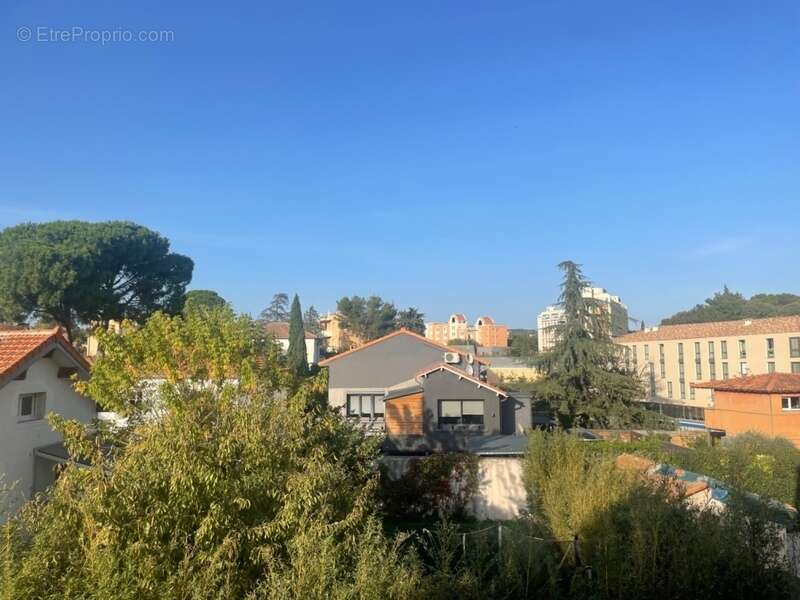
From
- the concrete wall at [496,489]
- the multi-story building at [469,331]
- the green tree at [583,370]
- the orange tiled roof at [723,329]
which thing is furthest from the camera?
the multi-story building at [469,331]

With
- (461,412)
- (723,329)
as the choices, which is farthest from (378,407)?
(723,329)

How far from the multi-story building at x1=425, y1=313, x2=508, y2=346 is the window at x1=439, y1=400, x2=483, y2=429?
8512 cm

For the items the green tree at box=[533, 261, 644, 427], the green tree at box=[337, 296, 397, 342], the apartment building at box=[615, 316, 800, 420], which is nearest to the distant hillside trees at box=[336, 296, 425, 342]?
the green tree at box=[337, 296, 397, 342]

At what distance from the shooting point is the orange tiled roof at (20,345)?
1000 centimetres

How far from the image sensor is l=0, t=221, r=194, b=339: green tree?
101 feet

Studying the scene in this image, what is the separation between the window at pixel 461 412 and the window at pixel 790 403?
1576cm

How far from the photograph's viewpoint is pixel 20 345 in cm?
1073

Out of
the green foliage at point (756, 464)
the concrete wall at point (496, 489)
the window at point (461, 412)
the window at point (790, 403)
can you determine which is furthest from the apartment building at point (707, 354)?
the concrete wall at point (496, 489)

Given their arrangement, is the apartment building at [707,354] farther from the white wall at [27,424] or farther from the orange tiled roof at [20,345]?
the orange tiled roof at [20,345]

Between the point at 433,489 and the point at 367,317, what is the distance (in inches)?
2812

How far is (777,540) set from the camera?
23.7 feet

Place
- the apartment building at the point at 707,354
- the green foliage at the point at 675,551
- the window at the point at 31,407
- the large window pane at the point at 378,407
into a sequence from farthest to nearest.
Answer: the apartment building at the point at 707,354 < the large window pane at the point at 378,407 < the window at the point at 31,407 < the green foliage at the point at 675,551

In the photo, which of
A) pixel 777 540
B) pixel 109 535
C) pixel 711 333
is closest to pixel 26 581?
pixel 109 535

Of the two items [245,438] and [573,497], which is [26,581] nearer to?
[245,438]
